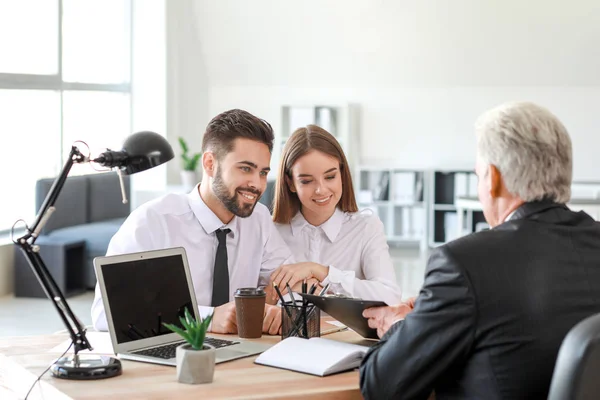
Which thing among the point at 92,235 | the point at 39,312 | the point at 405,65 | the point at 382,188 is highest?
the point at 405,65

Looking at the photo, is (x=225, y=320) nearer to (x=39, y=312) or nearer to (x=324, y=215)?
(x=324, y=215)

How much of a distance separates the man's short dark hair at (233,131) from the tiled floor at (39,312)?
324 cm

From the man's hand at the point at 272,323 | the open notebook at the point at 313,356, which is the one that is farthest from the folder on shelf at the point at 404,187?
the open notebook at the point at 313,356

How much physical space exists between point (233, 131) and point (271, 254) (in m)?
0.46

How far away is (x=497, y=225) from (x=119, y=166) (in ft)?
3.01

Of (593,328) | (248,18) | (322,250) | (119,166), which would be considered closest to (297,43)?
(248,18)

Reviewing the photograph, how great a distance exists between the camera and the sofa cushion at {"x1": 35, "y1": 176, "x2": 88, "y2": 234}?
7180mm

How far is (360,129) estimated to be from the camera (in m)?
10.4

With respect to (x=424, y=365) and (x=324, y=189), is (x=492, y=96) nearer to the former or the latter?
(x=324, y=189)

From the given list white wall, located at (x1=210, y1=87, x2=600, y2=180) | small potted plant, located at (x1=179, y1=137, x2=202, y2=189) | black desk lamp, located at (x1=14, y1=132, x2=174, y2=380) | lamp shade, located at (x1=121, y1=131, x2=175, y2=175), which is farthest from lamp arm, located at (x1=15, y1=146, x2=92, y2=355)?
white wall, located at (x1=210, y1=87, x2=600, y2=180)

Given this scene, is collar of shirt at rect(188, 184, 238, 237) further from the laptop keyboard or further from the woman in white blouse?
the laptop keyboard

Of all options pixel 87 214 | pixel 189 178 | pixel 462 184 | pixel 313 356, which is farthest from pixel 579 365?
pixel 462 184

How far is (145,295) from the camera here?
229cm

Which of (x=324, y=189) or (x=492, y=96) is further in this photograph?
(x=492, y=96)
